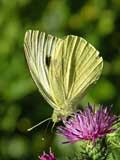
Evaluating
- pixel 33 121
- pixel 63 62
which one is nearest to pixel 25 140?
pixel 33 121

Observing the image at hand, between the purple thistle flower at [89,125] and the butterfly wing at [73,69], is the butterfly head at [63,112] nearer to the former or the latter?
the butterfly wing at [73,69]

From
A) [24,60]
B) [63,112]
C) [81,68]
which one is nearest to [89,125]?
[63,112]

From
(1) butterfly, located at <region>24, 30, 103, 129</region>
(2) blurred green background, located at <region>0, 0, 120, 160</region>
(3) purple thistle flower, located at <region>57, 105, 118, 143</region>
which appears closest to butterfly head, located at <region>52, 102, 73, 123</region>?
(1) butterfly, located at <region>24, 30, 103, 129</region>

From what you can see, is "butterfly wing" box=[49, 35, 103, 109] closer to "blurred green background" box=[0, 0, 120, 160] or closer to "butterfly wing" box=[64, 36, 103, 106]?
"butterfly wing" box=[64, 36, 103, 106]

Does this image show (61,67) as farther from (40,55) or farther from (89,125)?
(89,125)

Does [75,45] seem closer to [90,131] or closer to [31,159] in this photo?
[90,131]

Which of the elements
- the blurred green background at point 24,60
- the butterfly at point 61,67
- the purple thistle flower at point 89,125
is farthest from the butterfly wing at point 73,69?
the blurred green background at point 24,60

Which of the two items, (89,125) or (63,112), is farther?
(63,112)
